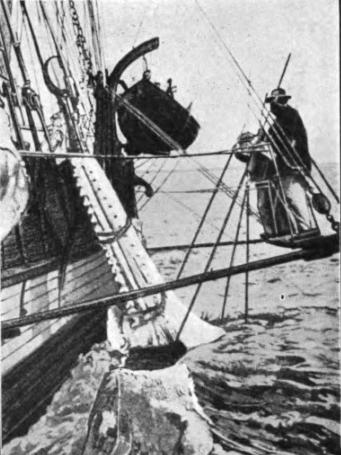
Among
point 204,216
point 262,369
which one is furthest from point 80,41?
point 262,369

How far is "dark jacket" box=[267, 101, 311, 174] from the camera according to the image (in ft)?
6.97

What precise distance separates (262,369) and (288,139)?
1.08m

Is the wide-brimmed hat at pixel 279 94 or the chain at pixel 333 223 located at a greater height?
the wide-brimmed hat at pixel 279 94

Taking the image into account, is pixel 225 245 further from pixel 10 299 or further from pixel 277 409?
pixel 10 299

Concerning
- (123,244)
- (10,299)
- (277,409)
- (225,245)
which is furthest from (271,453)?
(10,299)

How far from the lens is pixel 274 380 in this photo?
2.08 meters

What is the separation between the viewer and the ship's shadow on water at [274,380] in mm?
2039

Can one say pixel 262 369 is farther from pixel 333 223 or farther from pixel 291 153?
pixel 291 153

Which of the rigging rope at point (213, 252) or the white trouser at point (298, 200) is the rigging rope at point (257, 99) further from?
the rigging rope at point (213, 252)

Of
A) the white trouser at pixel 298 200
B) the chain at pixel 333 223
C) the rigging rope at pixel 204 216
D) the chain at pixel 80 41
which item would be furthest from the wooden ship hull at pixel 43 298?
the chain at pixel 333 223

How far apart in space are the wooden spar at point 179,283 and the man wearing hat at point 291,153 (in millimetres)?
144

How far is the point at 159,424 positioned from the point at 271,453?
0.50 meters

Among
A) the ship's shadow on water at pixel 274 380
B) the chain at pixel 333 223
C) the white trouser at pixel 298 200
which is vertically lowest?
the ship's shadow on water at pixel 274 380

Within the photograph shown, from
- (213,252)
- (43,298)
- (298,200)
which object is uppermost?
(298,200)
